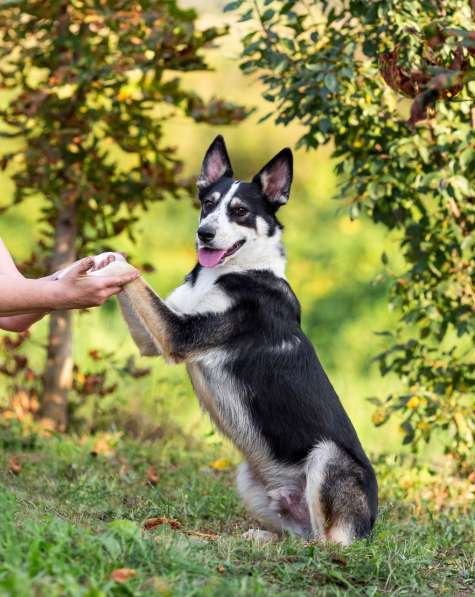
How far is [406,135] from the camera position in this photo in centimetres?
490

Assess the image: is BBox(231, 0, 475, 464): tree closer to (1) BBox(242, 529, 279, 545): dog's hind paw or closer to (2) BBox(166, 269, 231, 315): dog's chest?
(2) BBox(166, 269, 231, 315): dog's chest

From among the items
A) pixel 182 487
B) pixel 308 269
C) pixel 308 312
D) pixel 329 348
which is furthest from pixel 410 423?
pixel 308 269

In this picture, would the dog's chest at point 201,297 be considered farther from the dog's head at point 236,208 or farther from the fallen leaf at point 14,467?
the fallen leaf at point 14,467

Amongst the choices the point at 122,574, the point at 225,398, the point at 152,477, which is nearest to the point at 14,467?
the point at 152,477

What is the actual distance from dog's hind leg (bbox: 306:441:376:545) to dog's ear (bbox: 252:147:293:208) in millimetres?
1186

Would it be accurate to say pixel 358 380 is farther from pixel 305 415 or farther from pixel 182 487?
pixel 305 415

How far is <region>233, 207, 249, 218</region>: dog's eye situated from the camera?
4.21 metres

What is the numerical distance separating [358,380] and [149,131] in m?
2.90

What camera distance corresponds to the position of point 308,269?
9945mm

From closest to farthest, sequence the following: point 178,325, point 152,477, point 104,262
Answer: point 104,262, point 178,325, point 152,477

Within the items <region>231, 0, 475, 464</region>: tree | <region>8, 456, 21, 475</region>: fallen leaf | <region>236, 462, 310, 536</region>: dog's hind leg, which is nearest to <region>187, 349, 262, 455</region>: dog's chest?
<region>236, 462, 310, 536</region>: dog's hind leg

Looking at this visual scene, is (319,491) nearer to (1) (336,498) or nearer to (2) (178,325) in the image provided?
(1) (336,498)

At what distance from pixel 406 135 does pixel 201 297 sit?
1.53 metres

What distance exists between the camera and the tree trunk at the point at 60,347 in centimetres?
605
